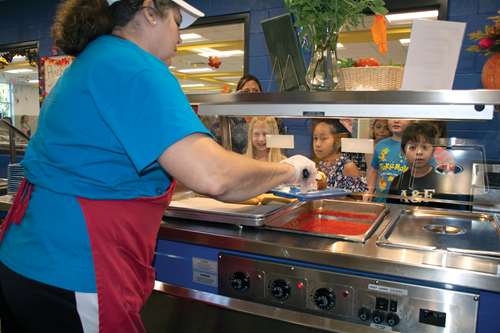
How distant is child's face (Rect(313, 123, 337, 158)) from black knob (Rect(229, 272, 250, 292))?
35.4 inches

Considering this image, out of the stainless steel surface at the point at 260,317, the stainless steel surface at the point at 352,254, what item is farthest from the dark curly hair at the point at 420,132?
the stainless steel surface at the point at 260,317

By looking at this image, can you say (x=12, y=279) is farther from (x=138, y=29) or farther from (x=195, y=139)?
(x=138, y=29)

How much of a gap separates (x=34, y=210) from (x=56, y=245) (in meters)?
0.12

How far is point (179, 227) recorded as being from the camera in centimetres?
142

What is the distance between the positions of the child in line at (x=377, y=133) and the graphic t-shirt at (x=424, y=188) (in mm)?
141

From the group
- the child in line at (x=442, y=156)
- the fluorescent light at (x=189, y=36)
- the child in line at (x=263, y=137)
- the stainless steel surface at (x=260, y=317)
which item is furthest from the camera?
the fluorescent light at (x=189, y=36)

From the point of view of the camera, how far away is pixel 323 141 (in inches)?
76.1

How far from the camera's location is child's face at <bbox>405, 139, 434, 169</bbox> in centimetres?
168

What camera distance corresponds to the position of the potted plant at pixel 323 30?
1.45 m

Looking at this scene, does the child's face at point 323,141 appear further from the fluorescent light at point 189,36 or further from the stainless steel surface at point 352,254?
the fluorescent light at point 189,36

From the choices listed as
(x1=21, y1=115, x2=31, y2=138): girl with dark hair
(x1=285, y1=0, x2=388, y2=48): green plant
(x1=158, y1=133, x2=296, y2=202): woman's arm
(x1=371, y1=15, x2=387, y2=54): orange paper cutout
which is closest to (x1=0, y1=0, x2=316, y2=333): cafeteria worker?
(x1=158, y1=133, x2=296, y2=202): woman's arm

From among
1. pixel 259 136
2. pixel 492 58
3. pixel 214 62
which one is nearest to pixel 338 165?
pixel 259 136

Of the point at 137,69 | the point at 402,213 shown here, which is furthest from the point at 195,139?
the point at 402,213

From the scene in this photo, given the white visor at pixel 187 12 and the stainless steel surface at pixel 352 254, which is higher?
the white visor at pixel 187 12
